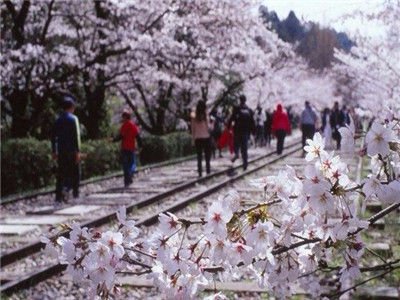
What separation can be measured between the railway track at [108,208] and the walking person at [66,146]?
455 mm

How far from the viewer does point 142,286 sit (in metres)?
5.45

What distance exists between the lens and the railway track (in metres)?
5.93

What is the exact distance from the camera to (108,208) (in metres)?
10.2

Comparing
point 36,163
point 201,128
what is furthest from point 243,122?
point 36,163

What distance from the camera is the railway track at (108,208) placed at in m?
5.93

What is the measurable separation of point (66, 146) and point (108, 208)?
1.48 metres

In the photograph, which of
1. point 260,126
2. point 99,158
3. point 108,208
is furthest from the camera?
point 260,126

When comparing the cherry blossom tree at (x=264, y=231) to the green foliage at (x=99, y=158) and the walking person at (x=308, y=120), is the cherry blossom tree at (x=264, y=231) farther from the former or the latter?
the walking person at (x=308, y=120)

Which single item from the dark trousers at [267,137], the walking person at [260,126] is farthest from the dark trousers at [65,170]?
the dark trousers at [267,137]

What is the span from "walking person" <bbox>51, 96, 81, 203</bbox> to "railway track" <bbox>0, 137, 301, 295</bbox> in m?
0.46

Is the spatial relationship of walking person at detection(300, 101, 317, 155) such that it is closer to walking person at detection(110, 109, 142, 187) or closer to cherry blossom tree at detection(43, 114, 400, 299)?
walking person at detection(110, 109, 142, 187)

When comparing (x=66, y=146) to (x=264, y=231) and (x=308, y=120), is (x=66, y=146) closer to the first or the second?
(x=264, y=231)

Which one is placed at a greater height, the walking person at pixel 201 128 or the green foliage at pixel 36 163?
the walking person at pixel 201 128

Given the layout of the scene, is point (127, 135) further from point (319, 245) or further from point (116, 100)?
point (116, 100)
